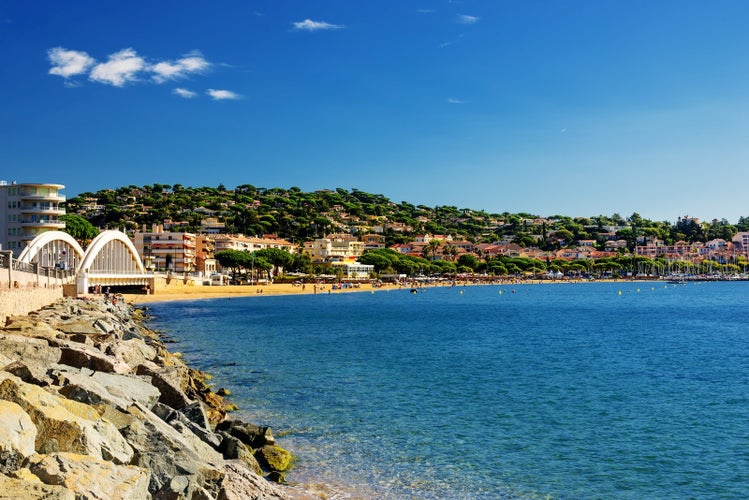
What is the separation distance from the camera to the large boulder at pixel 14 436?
273 inches

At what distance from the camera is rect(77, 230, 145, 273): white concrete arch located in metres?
69.1

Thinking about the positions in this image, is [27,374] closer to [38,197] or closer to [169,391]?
[169,391]

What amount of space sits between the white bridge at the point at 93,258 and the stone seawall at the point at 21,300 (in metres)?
19.4

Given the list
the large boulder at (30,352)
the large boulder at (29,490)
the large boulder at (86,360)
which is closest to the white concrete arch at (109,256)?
the large boulder at (86,360)

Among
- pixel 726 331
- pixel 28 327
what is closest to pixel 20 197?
pixel 28 327

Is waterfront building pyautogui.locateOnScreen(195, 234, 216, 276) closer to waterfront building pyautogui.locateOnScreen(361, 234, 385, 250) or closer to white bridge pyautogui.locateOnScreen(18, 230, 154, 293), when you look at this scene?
white bridge pyautogui.locateOnScreen(18, 230, 154, 293)

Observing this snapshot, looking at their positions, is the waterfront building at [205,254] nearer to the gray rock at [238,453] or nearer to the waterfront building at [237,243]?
the waterfront building at [237,243]

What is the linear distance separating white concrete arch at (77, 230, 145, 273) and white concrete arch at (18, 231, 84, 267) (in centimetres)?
169

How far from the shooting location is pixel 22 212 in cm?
7644

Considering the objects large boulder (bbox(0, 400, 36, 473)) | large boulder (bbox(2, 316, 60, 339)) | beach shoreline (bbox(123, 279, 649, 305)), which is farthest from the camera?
beach shoreline (bbox(123, 279, 649, 305))

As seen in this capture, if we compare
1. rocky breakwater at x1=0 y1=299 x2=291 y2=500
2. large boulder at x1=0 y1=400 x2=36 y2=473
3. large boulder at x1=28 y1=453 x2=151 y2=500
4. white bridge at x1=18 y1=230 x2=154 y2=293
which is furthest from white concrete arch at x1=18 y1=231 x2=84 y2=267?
large boulder at x1=28 y1=453 x2=151 y2=500

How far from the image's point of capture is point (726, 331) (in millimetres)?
49344

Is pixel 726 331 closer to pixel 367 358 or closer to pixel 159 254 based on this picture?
pixel 367 358

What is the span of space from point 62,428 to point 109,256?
72.6 metres
